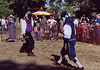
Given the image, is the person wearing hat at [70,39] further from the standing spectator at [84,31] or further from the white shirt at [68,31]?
the standing spectator at [84,31]

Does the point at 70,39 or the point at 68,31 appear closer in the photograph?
the point at 68,31

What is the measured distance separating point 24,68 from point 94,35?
660 centimetres

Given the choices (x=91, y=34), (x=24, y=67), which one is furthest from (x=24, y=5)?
(x=24, y=67)

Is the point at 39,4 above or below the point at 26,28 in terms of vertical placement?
above

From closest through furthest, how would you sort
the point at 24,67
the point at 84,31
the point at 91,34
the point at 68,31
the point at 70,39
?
the point at 68,31 < the point at 70,39 < the point at 24,67 < the point at 91,34 < the point at 84,31

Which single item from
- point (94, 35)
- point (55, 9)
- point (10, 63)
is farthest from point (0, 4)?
point (55, 9)

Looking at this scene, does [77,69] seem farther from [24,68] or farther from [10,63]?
[10,63]

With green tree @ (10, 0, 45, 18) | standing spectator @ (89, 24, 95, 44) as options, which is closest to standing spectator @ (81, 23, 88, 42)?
standing spectator @ (89, 24, 95, 44)

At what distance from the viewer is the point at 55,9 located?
139 feet

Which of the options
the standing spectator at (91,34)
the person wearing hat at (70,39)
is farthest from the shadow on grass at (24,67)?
the standing spectator at (91,34)

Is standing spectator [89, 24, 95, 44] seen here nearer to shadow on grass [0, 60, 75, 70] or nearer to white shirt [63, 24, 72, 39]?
shadow on grass [0, 60, 75, 70]

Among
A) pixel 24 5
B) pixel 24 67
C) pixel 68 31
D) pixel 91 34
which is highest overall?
pixel 24 5

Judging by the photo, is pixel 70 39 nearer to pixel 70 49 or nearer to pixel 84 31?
pixel 70 49

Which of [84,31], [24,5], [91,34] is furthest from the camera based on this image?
[24,5]
